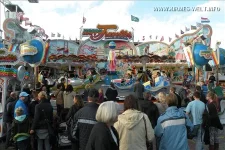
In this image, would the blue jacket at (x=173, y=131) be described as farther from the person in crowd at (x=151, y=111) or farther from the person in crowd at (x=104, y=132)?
the person in crowd at (x=151, y=111)

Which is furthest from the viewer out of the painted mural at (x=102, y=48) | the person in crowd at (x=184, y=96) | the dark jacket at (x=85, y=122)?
the painted mural at (x=102, y=48)

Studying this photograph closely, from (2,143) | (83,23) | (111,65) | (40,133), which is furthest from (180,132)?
(83,23)

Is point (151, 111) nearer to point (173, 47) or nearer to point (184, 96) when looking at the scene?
point (184, 96)

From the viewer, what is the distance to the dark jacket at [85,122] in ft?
11.6

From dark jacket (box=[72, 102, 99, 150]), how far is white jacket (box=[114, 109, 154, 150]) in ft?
1.35

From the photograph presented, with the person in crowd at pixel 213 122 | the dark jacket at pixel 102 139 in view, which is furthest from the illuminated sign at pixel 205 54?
the dark jacket at pixel 102 139

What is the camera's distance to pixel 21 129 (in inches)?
212

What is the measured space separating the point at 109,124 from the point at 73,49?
35661 millimetres

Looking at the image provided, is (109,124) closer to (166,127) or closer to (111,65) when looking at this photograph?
(166,127)

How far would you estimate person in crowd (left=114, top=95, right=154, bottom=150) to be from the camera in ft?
10.6

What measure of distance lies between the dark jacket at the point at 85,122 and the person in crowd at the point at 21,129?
6.99 ft

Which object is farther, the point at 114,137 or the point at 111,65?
the point at 111,65

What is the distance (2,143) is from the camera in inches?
287

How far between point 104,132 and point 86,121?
111 centimetres
